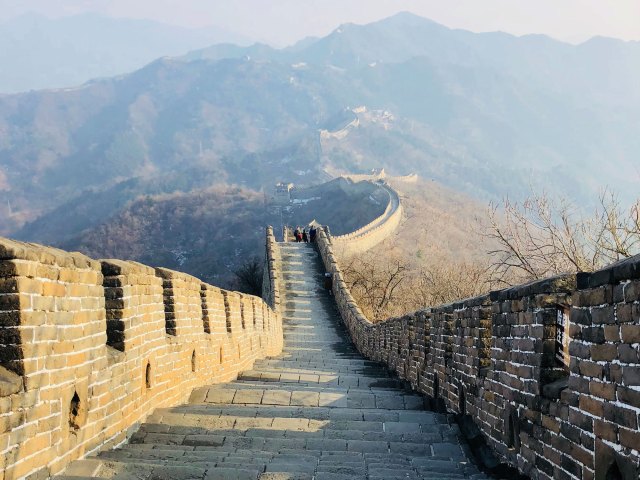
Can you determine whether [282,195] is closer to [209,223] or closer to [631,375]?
[209,223]

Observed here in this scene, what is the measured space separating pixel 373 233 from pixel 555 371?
52150mm

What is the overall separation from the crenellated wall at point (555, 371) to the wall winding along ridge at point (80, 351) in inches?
96.0

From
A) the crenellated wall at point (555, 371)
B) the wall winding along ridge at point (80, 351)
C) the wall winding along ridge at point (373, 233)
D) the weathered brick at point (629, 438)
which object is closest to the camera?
the weathered brick at point (629, 438)

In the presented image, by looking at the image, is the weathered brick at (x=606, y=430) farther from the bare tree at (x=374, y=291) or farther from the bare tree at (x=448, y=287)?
the bare tree at (x=374, y=291)

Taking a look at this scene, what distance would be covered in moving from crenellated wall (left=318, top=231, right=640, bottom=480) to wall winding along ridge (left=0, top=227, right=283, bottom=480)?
96.0 inches

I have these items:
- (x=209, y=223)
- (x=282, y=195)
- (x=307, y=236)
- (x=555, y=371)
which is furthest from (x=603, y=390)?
(x=282, y=195)

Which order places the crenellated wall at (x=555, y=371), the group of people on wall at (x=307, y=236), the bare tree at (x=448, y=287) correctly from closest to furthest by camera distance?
1. the crenellated wall at (x=555, y=371)
2. the bare tree at (x=448, y=287)
3. the group of people on wall at (x=307, y=236)

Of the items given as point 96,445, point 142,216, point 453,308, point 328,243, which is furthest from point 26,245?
point 142,216

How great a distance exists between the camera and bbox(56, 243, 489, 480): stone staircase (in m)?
4.45

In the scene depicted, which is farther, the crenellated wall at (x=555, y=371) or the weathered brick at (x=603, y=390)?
the weathered brick at (x=603, y=390)

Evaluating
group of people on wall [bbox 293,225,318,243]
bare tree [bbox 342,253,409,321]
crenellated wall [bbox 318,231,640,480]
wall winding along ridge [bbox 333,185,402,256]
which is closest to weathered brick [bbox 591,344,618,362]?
crenellated wall [bbox 318,231,640,480]

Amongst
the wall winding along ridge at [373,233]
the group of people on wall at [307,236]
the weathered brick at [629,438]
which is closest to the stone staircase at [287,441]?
the weathered brick at [629,438]

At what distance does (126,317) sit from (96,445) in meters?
0.91

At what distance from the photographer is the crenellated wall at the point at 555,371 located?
3287 millimetres
